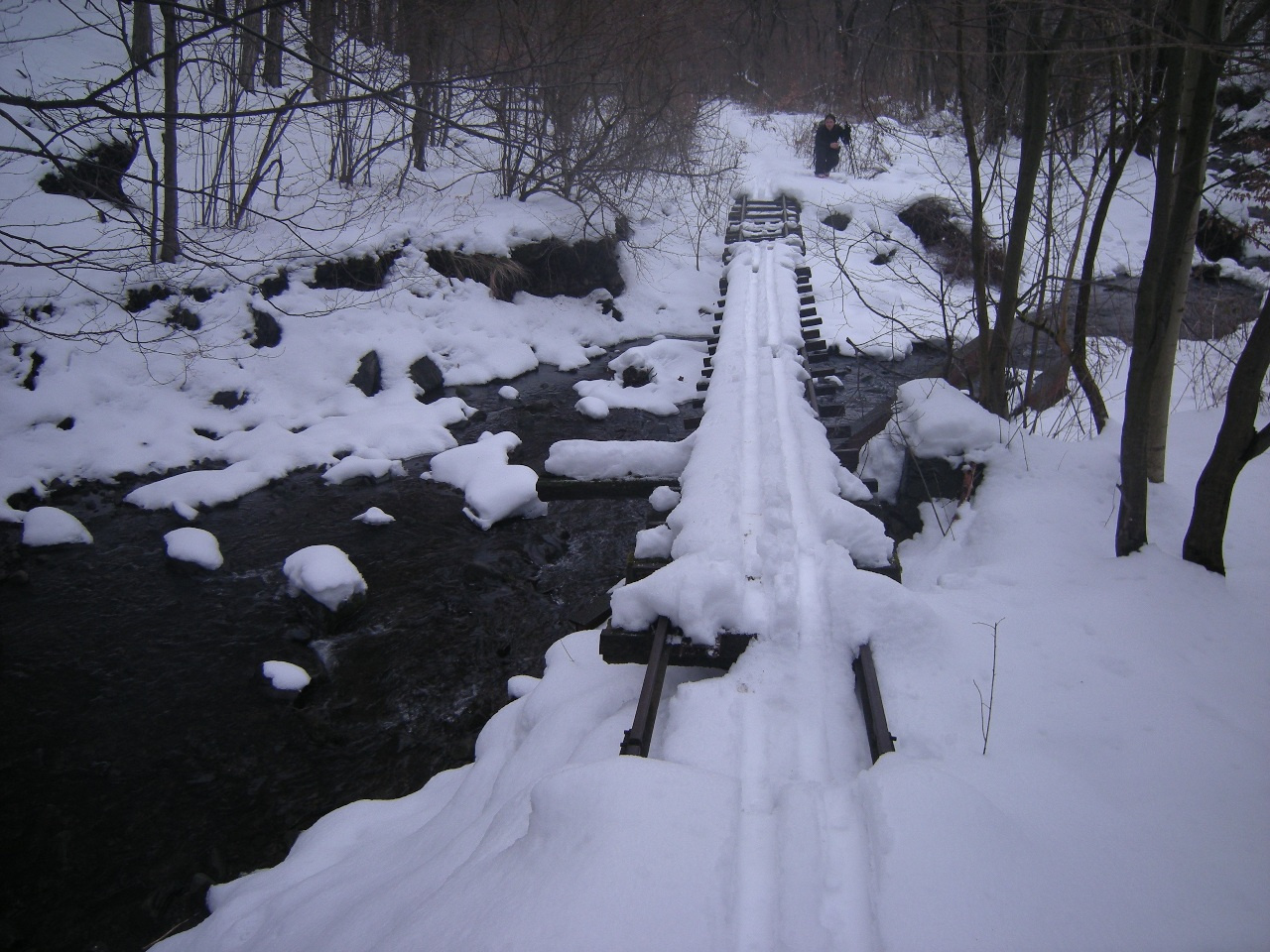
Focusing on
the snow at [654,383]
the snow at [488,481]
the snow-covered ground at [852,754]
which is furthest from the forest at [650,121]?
the snow at [488,481]

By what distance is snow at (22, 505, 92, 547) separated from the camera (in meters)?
6.48

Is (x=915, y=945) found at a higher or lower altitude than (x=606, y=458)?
lower

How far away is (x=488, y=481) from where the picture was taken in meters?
7.37

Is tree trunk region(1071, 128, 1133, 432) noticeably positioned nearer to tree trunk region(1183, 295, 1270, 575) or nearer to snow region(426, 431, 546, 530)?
tree trunk region(1183, 295, 1270, 575)

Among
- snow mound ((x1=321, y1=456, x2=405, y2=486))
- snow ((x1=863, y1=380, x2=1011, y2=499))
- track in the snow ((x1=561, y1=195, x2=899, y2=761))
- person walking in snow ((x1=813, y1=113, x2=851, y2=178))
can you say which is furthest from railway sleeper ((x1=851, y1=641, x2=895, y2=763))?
person walking in snow ((x1=813, y1=113, x2=851, y2=178))

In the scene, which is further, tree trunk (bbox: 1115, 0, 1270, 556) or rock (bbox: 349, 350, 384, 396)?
rock (bbox: 349, 350, 384, 396)

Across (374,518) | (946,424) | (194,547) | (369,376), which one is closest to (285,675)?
(194,547)

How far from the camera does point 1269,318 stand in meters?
3.26

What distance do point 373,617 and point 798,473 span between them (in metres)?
3.49

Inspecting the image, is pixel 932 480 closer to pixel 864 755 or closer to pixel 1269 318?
pixel 1269 318

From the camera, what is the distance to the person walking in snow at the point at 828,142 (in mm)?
16719

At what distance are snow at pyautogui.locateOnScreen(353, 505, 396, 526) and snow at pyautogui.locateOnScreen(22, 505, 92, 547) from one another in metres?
2.37

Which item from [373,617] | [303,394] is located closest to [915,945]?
[373,617]

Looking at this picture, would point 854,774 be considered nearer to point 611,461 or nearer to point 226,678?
point 611,461
